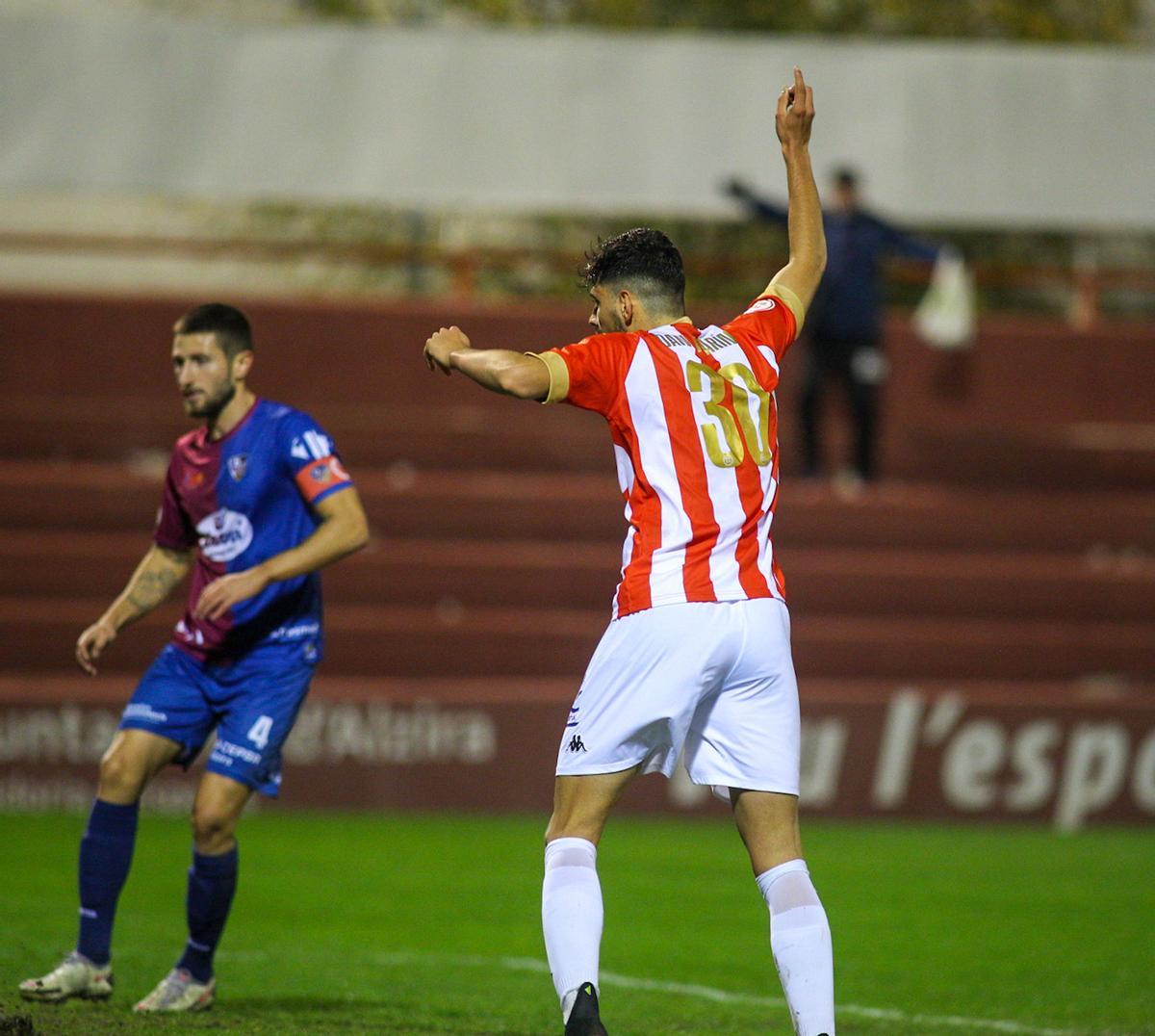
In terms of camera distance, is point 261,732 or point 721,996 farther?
point 721,996

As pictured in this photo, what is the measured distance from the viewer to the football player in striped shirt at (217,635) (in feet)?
20.1

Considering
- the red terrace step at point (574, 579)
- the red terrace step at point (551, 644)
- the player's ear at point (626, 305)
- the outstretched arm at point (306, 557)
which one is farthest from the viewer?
the red terrace step at point (574, 579)

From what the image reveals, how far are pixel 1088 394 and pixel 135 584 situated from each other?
12.5m

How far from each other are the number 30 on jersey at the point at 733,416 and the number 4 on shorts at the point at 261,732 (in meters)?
2.11

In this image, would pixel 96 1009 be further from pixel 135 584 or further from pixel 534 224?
pixel 534 224

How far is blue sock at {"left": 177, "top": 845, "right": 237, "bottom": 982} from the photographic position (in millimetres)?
6164

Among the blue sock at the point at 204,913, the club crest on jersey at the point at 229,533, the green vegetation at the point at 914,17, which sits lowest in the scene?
the blue sock at the point at 204,913

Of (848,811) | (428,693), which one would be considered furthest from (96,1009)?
(848,811)

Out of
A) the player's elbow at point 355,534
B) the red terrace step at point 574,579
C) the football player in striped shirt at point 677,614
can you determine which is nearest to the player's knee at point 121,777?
the player's elbow at point 355,534

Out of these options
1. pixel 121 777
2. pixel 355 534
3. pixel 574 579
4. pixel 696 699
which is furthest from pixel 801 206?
pixel 574 579

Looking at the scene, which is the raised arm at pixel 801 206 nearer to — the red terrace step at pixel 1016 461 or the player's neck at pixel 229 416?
the player's neck at pixel 229 416

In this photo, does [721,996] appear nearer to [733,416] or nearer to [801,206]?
[733,416]

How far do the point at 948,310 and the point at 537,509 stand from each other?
410cm

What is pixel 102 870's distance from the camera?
615 cm
